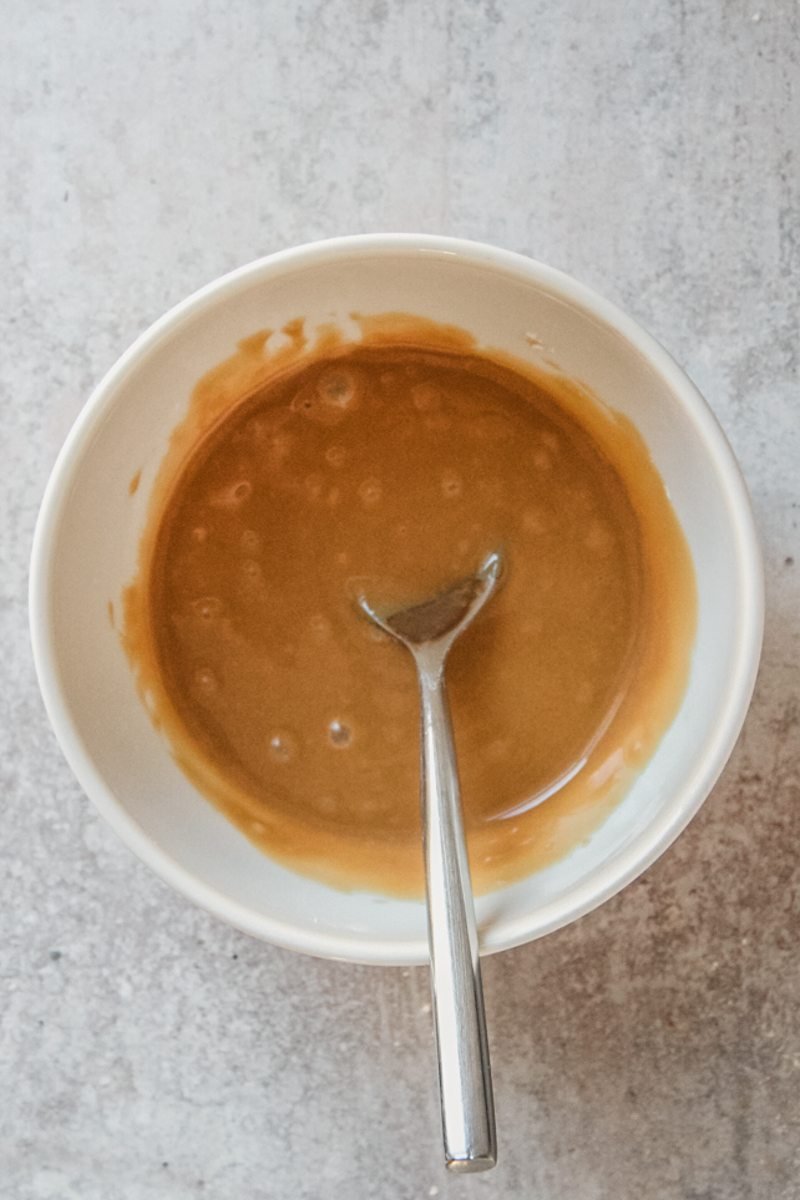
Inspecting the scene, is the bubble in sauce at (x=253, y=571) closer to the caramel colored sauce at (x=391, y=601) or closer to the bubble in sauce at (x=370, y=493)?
the caramel colored sauce at (x=391, y=601)

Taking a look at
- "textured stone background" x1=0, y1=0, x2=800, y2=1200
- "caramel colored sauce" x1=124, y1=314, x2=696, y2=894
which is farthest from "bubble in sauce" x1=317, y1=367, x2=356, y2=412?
"textured stone background" x1=0, y1=0, x2=800, y2=1200

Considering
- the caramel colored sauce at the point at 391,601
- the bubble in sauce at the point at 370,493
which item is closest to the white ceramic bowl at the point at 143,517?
the caramel colored sauce at the point at 391,601

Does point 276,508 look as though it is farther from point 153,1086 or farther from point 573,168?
point 153,1086

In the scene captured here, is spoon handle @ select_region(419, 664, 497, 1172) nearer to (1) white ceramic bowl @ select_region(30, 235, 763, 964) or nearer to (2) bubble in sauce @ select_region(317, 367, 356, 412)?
(1) white ceramic bowl @ select_region(30, 235, 763, 964)

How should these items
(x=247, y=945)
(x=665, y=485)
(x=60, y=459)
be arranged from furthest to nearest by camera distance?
(x=247, y=945) → (x=665, y=485) → (x=60, y=459)

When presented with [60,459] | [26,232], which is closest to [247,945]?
[60,459]

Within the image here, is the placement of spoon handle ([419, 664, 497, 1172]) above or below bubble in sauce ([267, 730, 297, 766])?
below

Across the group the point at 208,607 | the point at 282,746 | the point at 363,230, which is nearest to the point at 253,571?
the point at 208,607

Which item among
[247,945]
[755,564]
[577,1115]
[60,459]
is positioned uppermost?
[60,459]
